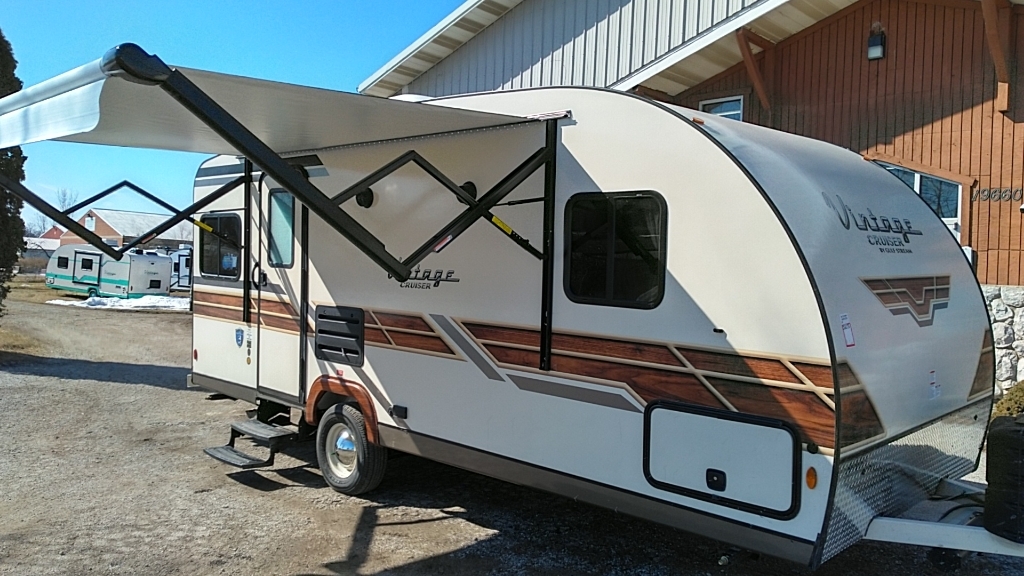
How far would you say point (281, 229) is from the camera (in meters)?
6.52

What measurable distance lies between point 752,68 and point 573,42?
277 centimetres

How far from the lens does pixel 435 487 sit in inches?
244

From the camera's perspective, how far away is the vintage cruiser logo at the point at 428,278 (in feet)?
16.8

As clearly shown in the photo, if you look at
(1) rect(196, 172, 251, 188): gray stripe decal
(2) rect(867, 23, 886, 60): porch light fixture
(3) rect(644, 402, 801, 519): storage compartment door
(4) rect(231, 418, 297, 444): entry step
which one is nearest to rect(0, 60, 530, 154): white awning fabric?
(1) rect(196, 172, 251, 188): gray stripe decal

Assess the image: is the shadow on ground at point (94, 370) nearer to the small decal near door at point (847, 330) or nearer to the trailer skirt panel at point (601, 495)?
the trailer skirt panel at point (601, 495)

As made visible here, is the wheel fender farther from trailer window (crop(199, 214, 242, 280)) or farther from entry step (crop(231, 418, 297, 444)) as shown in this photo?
trailer window (crop(199, 214, 242, 280))

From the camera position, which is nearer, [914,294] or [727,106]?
[914,294]

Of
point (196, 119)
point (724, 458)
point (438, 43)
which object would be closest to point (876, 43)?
point (438, 43)

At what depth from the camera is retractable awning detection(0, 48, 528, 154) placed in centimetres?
357

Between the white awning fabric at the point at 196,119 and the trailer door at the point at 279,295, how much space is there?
2.32 ft

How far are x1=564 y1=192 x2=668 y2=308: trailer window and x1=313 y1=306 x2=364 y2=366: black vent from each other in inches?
77.2

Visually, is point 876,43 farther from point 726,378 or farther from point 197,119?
point 197,119

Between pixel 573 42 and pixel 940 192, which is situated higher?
pixel 573 42

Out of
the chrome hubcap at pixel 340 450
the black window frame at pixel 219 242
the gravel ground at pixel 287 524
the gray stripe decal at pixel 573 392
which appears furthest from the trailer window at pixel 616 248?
the black window frame at pixel 219 242
